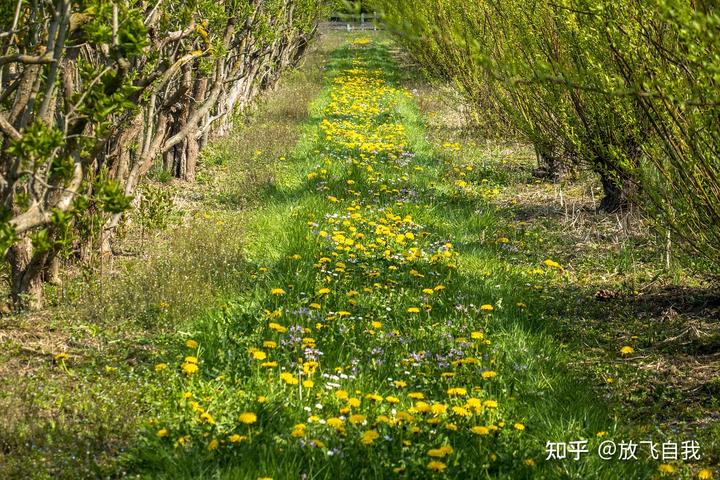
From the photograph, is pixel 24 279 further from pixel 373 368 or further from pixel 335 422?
pixel 335 422

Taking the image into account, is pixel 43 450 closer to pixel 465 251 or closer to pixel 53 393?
pixel 53 393

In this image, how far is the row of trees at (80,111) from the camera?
359 cm

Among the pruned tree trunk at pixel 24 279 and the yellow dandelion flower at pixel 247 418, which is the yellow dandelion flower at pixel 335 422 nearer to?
the yellow dandelion flower at pixel 247 418

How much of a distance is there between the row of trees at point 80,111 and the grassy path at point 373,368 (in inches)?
Answer: 40.6

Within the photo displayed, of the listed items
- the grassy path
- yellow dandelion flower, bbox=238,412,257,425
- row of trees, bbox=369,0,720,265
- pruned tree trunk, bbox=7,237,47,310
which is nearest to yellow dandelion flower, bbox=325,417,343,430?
the grassy path

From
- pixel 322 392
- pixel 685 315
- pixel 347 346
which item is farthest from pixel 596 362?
pixel 322 392

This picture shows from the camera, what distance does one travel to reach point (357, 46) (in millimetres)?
35219

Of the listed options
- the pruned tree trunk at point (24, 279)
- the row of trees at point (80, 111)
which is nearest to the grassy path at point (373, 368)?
the row of trees at point (80, 111)

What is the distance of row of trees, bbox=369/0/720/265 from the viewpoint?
3.76 metres

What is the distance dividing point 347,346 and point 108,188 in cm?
167

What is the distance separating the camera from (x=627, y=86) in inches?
211

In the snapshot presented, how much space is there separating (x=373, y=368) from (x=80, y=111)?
201 cm

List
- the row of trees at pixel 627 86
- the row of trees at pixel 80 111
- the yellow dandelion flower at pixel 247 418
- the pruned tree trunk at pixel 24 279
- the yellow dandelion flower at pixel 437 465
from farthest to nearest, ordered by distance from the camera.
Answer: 1. the pruned tree trunk at pixel 24 279
2. the row of trees at pixel 627 86
3. the row of trees at pixel 80 111
4. the yellow dandelion flower at pixel 247 418
5. the yellow dandelion flower at pixel 437 465

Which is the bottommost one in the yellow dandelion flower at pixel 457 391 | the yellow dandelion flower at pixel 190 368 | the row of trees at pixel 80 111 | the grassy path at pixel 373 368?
the grassy path at pixel 373 368
